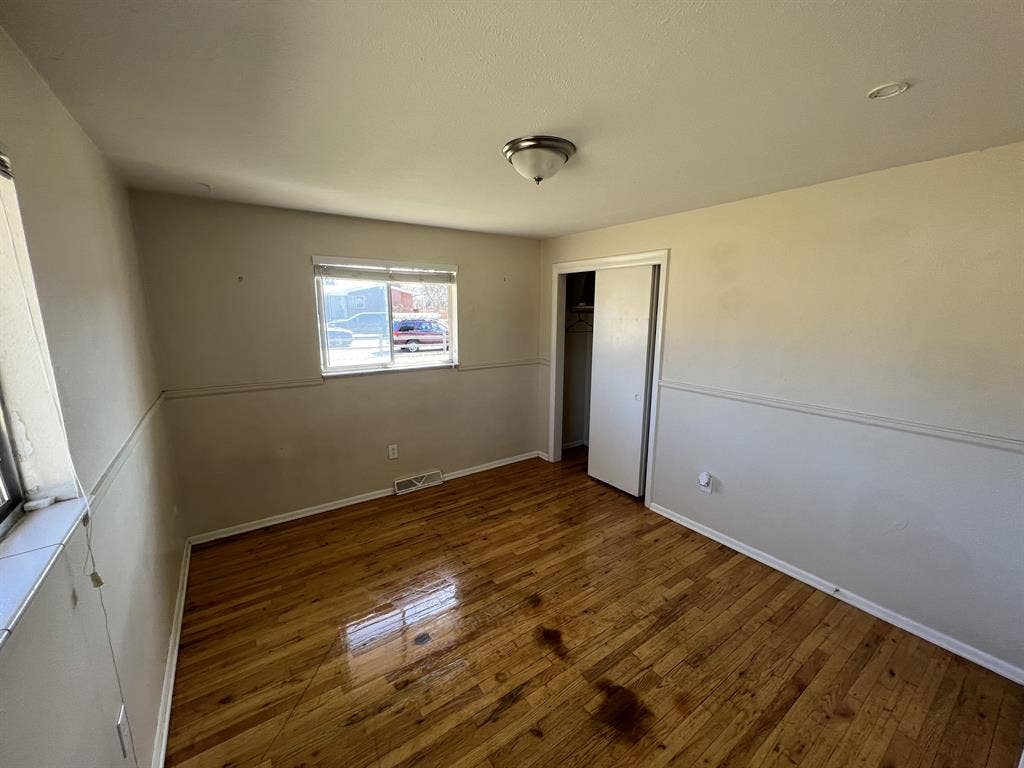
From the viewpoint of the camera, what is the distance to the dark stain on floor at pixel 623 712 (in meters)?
1.56

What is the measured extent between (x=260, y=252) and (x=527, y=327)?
7.77ft

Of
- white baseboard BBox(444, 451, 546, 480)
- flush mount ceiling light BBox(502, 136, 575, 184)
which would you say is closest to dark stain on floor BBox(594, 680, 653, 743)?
flush mount ceiling light BBox(502, 136, 575, 184)

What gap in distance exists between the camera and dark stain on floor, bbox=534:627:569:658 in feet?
6.28

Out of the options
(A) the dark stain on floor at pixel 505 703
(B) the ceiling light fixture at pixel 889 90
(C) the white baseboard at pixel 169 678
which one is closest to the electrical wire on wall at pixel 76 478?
(C) the white baseboard at pixel 169 678

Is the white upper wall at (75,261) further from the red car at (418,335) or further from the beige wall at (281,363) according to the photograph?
the red car at (418,335)

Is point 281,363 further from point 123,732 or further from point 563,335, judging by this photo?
point 563,335

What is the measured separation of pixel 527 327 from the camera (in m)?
4.11

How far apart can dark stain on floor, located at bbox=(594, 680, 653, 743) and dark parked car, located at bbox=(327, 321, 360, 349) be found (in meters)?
2.78

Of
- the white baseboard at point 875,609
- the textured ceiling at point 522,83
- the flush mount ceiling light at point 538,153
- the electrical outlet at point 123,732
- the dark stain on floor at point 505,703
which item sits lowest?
the dark stain on floor at point 505,703

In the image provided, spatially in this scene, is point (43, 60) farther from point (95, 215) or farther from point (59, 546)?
point (59, 546)

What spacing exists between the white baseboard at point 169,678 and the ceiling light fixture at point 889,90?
3.23m

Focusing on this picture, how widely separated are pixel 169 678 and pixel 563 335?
358cm

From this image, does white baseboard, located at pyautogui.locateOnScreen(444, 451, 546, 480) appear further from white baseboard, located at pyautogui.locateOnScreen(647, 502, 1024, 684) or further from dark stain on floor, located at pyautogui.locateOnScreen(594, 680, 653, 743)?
dark stain on floor, located at pyautogui.locateOnScreen(594, 680, 653, 743)

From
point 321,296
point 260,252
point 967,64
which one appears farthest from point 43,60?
point 967,64
